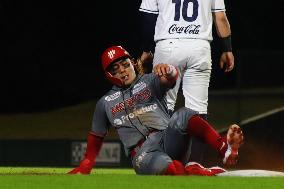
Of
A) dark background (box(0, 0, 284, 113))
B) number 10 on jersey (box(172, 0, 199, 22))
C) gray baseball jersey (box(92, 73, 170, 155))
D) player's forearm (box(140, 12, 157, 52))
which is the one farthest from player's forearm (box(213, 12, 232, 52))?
dark background (box(0, 0, 284, 113))

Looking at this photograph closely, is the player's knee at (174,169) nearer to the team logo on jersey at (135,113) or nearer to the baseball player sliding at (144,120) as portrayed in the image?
the baseball player sliding at (144,120)

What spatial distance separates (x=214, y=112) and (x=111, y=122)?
21.9 ft

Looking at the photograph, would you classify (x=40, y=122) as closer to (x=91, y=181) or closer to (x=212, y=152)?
(x=212, y=152)

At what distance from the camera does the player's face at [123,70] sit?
5.99 meters

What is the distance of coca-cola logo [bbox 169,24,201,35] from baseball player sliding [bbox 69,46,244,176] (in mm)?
537

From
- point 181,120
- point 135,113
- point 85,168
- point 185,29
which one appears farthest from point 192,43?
point 85,168

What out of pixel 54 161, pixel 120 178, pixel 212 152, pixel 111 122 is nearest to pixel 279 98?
pixel 212 152

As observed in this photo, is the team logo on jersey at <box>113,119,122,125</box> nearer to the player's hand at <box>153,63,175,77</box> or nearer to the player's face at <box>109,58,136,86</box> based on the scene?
the player's face at <box>109,58,136,86</box>

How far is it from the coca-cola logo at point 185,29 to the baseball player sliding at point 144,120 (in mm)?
537

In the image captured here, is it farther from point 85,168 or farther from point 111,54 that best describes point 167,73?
point 85,168

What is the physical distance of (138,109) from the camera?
19.7 ft

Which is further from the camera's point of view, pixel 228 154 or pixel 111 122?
pixel 111 122

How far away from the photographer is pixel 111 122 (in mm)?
6148

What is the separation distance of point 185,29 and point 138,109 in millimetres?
762
